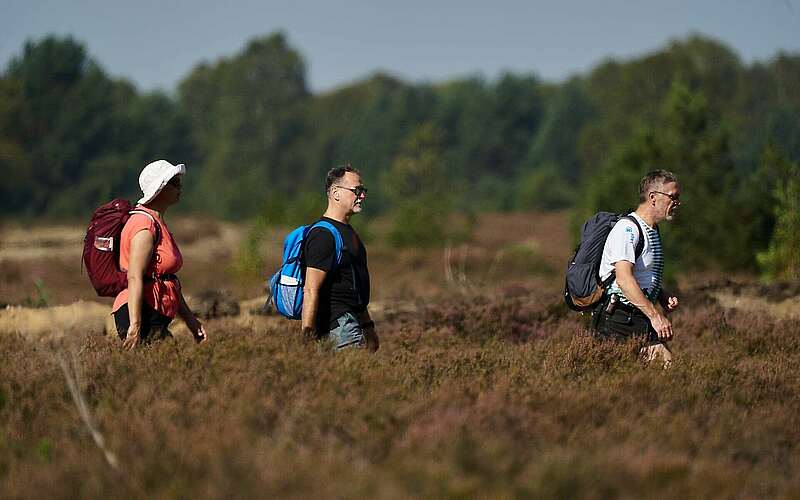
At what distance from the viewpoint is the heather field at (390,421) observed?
3.96 meters

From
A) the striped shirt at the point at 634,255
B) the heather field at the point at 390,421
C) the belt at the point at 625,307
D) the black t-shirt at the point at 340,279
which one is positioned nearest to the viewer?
the heather field at the point at 390,421

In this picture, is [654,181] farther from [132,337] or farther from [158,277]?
[132,337]

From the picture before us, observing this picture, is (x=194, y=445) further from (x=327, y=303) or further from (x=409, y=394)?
(x=327, y=303)

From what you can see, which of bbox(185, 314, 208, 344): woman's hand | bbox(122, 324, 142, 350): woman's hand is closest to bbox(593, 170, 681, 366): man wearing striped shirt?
bbox(185, 314, 208, 344): woman's hand

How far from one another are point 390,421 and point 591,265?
2531 mm

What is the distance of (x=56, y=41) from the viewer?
69438mm

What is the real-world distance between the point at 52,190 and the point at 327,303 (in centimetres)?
6886

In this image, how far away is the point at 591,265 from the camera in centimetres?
680

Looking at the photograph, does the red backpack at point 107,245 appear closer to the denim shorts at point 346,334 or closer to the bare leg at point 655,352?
the denim shorts at point 346,334

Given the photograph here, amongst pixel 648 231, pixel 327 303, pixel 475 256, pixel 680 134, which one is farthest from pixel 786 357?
pixel 475 256

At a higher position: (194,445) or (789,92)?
(789,92)

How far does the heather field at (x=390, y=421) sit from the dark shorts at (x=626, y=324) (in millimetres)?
182

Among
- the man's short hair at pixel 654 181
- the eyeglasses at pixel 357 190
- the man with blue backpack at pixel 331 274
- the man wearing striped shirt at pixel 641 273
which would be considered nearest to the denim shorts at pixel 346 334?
the man with blue backpack at pixel 331 274

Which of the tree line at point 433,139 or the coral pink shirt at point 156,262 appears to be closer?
the coral pink shirt at point 156,262
